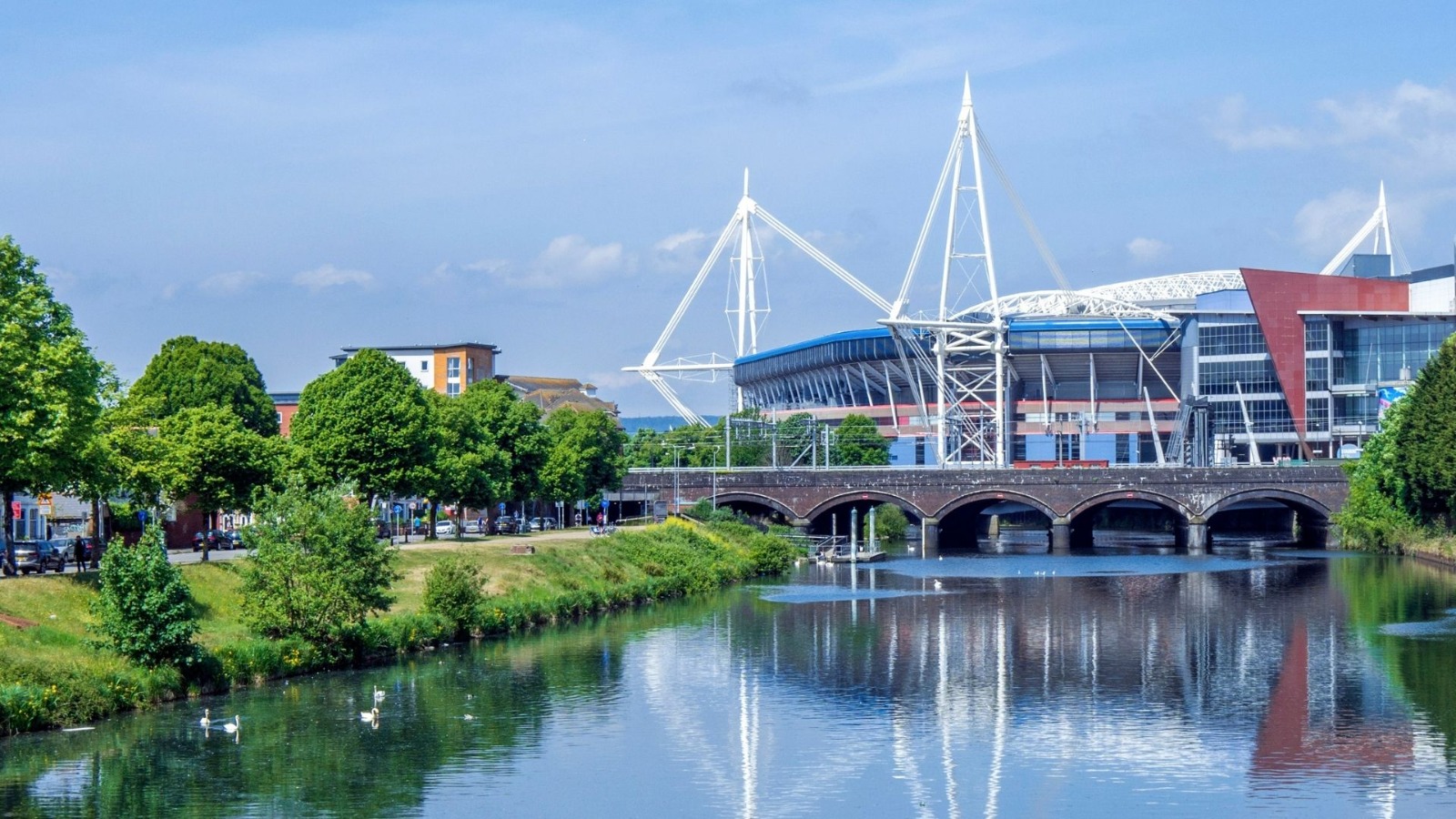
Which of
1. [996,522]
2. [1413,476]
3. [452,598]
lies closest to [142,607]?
[452,598]

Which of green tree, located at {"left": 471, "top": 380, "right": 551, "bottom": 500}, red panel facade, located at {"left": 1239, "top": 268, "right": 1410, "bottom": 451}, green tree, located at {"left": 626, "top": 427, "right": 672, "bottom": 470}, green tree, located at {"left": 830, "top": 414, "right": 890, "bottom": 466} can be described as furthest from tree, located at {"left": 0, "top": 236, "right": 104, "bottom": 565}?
red panel facade, located at {"left": 1239, "top": 268, "right": 1410, "bottom": 451}

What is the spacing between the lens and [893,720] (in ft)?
160

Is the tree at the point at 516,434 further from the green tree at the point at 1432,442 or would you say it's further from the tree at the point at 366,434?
the green tree at the point at 1432,442

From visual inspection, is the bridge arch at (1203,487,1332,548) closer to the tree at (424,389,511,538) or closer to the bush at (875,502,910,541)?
the bush at (875,502,910,541)

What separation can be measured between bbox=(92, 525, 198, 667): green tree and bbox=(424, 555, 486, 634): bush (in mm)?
15628

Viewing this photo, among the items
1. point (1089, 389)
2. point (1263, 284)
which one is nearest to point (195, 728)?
point (1263, 284)

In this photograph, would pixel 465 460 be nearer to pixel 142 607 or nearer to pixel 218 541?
pixel 218 541

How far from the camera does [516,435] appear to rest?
10975cm

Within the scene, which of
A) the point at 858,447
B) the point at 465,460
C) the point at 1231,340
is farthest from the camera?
the point at 858,447

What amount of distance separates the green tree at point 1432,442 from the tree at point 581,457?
52.5 meters

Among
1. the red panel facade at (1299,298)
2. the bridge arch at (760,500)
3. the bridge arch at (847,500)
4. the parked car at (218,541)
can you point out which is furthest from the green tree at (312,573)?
the red panel facade at (1299,298)

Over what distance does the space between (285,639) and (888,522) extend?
97.8 m

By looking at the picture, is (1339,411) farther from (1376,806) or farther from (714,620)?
(1376,806)

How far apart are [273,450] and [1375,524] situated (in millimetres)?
71160
